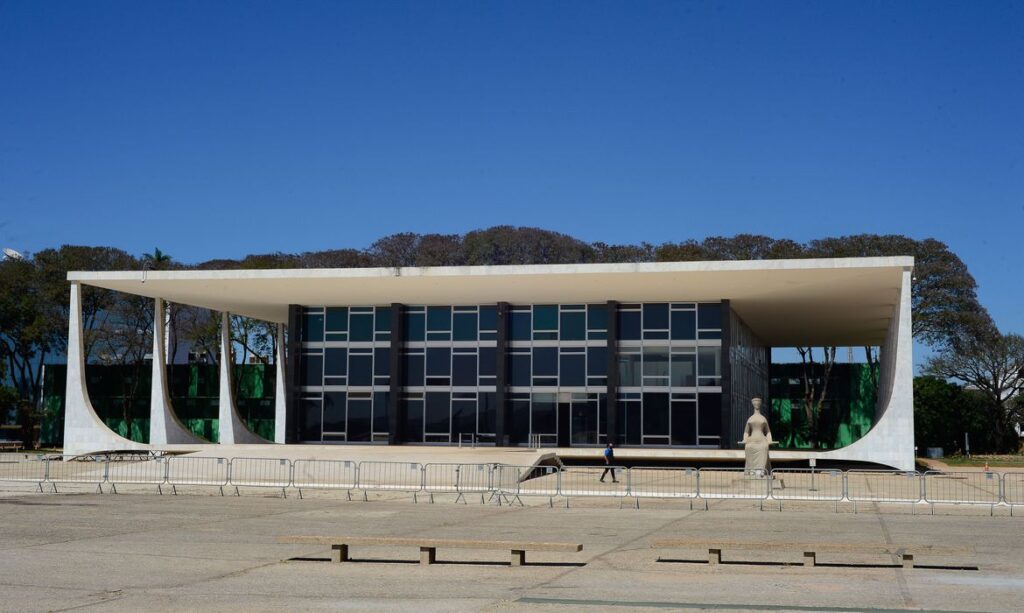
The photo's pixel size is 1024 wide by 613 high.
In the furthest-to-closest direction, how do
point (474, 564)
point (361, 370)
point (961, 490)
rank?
point (361, 370)
point (961, 490)
point (474, 564)

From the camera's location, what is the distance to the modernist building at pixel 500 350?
136ft

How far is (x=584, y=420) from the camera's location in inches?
1752

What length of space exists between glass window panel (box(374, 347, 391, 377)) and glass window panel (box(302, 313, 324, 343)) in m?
2.77

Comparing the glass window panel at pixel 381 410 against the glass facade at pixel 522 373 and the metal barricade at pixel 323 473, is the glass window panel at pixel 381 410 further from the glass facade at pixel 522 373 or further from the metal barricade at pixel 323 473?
the metal barricade at pixel 323 473

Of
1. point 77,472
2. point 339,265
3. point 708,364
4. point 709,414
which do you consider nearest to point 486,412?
point 709,414

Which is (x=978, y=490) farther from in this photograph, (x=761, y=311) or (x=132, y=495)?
(x=132, y=495)

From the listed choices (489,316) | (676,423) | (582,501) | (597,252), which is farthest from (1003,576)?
(597,252)

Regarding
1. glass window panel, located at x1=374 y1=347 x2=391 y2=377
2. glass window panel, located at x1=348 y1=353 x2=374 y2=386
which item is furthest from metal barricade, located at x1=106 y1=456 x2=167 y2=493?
glass window panel, located at x1=374 y1=347 x2=391 y2=377

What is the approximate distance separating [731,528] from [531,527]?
3.61m

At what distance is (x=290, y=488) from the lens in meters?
28.9

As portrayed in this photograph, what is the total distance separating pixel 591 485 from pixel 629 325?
14939 millimetres

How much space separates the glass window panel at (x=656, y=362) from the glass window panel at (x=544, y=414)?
4.19m

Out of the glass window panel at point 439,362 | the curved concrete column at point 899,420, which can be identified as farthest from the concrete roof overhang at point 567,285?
the glass window panel at point 439,362

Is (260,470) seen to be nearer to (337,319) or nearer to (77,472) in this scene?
(77,472)
